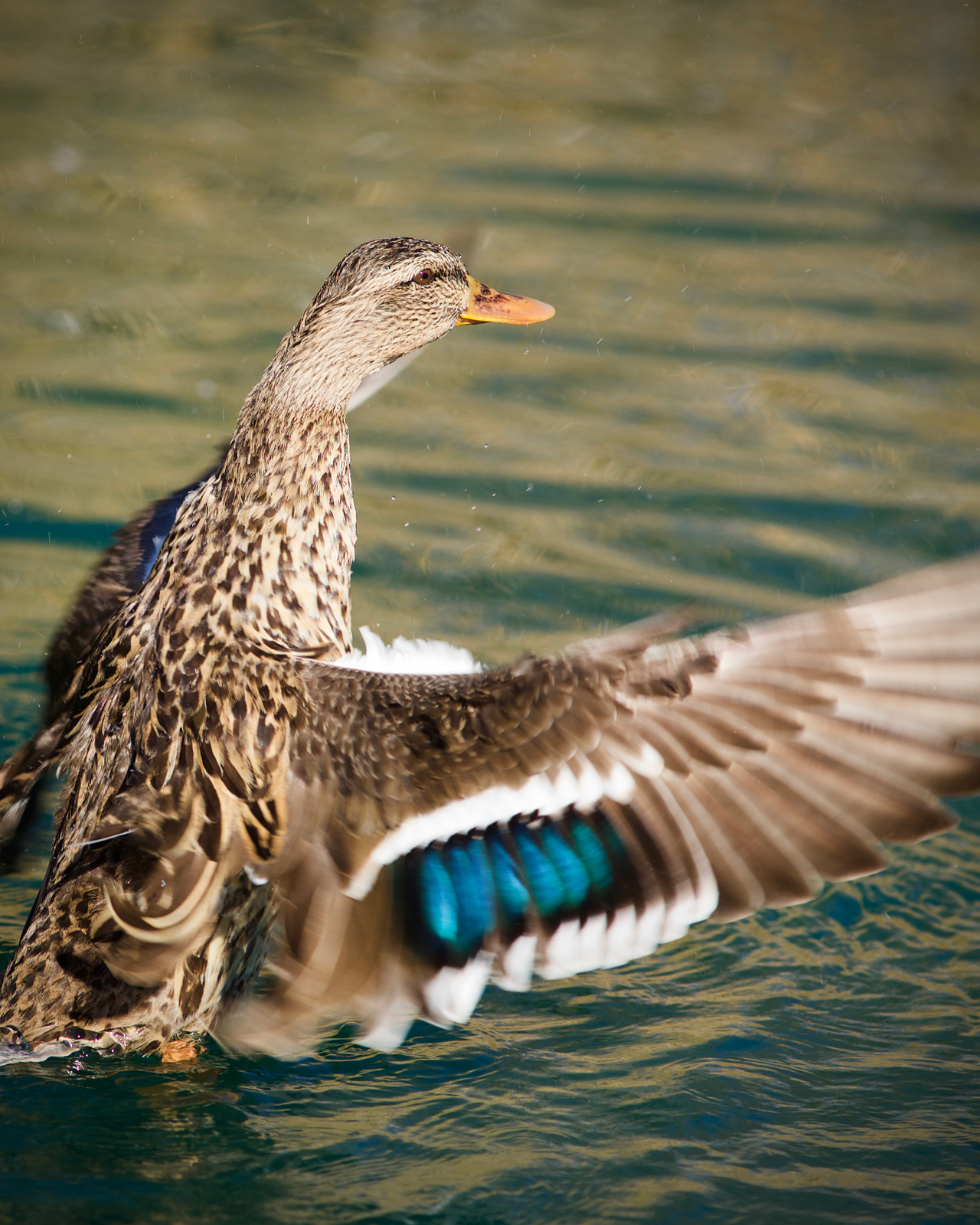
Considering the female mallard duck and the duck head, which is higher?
the duck head

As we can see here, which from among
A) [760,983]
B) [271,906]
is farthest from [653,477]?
[271,906]

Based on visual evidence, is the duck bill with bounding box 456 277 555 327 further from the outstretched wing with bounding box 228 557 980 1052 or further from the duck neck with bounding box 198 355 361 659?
the outstretched wing with bounding box 228 557 980 1052

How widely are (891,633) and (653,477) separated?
4506mm

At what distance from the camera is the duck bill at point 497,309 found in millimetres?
4820

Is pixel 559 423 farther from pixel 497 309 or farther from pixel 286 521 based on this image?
pixel 286 521

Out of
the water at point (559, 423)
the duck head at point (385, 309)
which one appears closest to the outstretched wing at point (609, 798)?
the water at point (559, 423)

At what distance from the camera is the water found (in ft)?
13.0

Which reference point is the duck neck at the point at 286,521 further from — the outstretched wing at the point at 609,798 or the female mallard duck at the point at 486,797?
the outstretched wing at the point at 609,798

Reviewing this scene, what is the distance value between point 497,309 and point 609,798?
2064mm

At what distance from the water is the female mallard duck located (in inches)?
28.6

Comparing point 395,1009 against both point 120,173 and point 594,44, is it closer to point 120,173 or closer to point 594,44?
point 120,173

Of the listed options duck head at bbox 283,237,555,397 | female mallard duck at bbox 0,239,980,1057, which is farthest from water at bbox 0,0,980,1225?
duck head at bbox 283,237,555,397

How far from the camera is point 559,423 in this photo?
26.6 ft

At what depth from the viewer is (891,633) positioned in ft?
10.4
